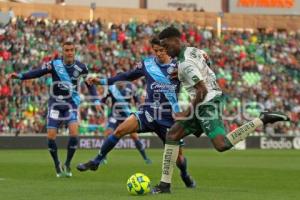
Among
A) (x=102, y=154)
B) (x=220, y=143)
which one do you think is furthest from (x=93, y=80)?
(x=220, y=143)

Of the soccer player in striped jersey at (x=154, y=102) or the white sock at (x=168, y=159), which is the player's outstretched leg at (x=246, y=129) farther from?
the soccer player in striped jersey at (x=154, y=102)

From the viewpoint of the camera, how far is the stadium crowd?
33844 millimetres

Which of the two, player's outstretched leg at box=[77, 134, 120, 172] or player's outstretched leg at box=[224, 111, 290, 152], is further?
player's outstretched leg at box=[77, 134, 120, 172]

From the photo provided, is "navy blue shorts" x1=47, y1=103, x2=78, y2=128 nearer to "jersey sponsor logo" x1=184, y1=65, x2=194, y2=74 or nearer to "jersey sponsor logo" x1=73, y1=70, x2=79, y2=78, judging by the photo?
"jersey sponsor logo" x1=73, y1=70, x2=79, y2=78

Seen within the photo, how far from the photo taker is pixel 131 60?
39562 millimetres

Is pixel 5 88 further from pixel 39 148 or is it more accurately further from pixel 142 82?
pixel 142 82

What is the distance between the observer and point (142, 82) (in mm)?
38125

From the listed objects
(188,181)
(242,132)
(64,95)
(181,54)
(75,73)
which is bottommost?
(188,181)

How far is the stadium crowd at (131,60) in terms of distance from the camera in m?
33.8

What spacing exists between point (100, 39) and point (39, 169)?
21.4 m

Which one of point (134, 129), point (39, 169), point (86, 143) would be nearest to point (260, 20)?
point (86, 143)

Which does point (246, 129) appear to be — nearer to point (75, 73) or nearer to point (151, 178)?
point (151, 178)

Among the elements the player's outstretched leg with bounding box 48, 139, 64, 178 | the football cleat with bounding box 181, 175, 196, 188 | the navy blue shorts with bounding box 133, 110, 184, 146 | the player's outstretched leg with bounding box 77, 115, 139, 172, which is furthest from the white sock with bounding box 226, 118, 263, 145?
the player's outstretched leg with bounding box 48, 139, 64, 178

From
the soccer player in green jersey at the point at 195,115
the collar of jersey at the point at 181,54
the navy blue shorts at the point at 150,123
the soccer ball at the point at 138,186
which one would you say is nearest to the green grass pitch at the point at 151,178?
the soccer ball at the point at 138,186
